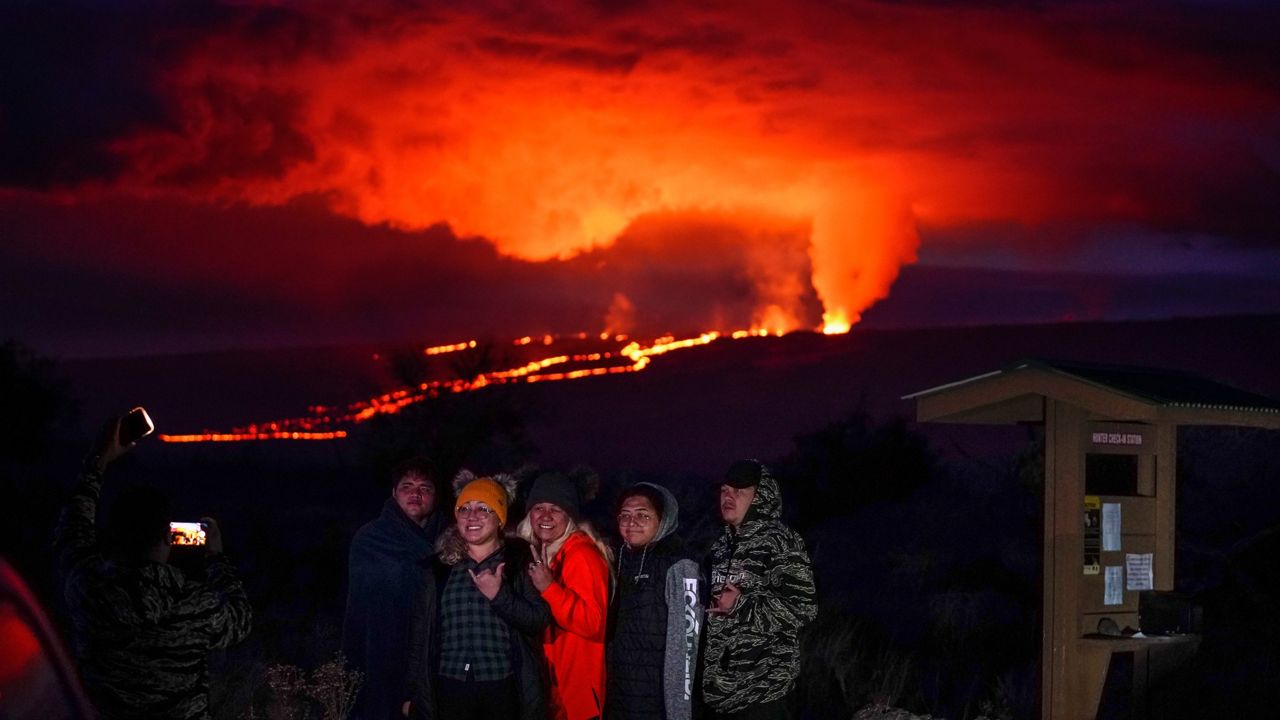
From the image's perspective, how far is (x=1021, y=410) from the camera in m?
9.42

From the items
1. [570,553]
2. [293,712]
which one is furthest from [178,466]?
[570,553]

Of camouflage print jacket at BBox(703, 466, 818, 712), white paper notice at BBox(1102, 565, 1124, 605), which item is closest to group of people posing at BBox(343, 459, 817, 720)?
camouflage print jacket at BBox(703, 466, 818, 712)

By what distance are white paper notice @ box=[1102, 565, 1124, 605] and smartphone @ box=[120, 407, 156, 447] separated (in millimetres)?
5794

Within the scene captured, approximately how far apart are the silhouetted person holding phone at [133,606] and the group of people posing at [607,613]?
1.73 m

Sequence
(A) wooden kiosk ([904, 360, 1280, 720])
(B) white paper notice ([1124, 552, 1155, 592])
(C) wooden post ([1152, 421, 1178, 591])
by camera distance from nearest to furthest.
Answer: (A) wooden kiosk ([904, 360, 1280, 720]) → (B) white paper notice ([1124, 552, 1155, 592]) → (C) wooden post ([1152, 421, 1178, 591])

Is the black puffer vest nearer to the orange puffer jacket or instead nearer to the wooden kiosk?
the orange puffer jacket

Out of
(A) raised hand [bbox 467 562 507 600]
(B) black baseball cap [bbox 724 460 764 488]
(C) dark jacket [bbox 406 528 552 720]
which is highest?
(B) black baseball cap [bbox 724 460 764 488]

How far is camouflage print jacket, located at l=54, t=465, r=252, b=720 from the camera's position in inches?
205

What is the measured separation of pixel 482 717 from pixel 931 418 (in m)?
3.69

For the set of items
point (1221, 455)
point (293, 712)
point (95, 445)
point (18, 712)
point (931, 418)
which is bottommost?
point (293, 712)

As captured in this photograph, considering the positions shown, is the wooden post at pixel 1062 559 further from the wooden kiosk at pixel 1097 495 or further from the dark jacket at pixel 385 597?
the dark jacket at pixel 385 597

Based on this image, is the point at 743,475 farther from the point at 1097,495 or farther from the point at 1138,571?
the point at 1138,571

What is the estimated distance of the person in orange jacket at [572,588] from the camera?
7145 mm

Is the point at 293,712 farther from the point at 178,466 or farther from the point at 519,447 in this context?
the point at 178,466
